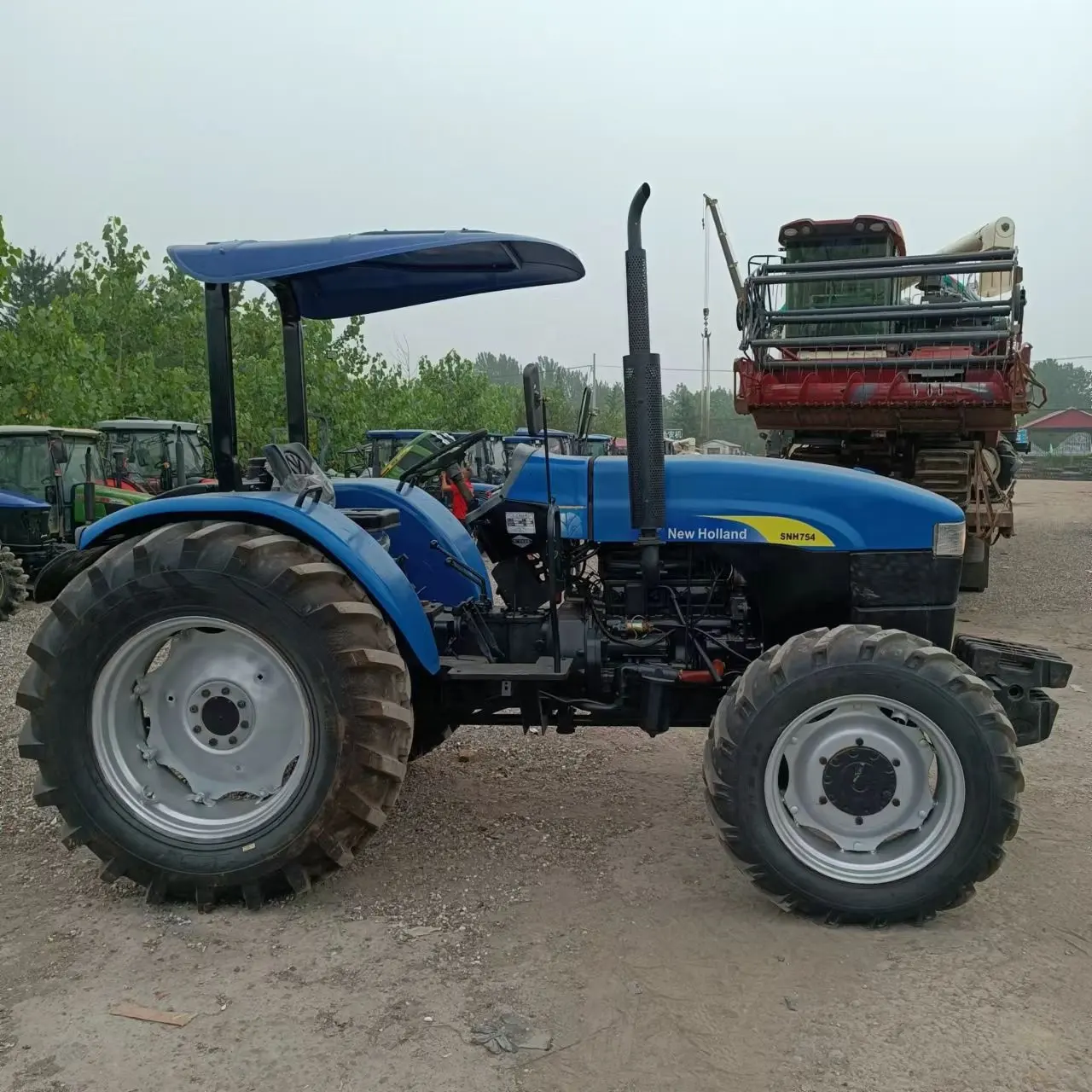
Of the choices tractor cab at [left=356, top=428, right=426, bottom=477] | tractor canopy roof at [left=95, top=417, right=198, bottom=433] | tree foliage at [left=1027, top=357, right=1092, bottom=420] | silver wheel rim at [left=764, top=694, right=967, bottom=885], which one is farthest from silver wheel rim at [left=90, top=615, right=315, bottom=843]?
tree foliage at [left=1027, top=357, right=1092, bottom=420]

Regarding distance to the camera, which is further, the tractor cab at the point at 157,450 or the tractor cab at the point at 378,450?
the tractor cab at the point at 378,450

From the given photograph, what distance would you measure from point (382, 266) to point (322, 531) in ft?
3.57

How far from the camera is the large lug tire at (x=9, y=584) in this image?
9.35 m

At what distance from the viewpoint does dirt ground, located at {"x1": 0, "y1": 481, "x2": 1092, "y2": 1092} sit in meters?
2.36

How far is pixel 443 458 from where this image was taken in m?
3.89

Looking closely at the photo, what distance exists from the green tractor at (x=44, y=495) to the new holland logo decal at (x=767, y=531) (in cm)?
829

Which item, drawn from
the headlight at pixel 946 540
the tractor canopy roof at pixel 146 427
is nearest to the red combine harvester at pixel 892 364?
the headlight at pixel 946 540

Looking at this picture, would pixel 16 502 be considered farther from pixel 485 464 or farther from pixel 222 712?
pixel 485 464

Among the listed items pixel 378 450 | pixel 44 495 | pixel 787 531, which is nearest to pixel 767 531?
pixel 787 531

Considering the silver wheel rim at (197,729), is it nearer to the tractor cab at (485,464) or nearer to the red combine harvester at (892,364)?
the red combine harvester at (892,364)

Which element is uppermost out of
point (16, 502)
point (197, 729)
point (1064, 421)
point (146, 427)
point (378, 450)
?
point (1064, 421)

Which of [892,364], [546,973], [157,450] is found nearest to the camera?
[546,973]

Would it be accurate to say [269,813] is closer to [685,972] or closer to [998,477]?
[685,972]

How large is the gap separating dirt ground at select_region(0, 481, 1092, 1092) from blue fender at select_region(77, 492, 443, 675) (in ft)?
2.85
